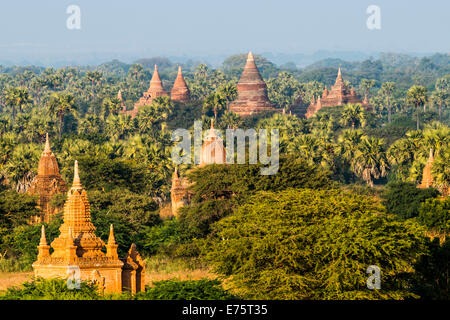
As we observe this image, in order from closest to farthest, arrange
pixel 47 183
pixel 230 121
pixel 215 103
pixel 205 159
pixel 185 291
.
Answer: pixel 185 291
pixel 47 183
pixel 205 159
pixel 230 121
pixel 215 103

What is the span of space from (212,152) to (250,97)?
60634 mm

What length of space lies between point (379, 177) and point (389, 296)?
1936 inches

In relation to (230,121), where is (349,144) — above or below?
above

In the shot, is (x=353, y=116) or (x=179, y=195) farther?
(x=353, y=116)

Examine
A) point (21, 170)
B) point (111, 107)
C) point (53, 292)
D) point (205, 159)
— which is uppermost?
point (53, 292)

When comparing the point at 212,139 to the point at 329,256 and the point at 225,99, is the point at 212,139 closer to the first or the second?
the point at 329,256

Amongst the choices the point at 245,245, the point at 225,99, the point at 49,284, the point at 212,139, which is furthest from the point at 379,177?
the point at 49,284

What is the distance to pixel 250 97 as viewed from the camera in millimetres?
→ 124062

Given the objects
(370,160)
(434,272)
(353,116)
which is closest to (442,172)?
(370,160)

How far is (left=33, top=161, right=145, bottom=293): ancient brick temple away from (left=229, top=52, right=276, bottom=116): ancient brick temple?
89277 millimetres

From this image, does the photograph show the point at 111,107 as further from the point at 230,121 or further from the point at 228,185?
the point at 228,185

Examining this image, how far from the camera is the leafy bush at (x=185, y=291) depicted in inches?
Answer: 1222

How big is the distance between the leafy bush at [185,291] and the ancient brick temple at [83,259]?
0.80 m

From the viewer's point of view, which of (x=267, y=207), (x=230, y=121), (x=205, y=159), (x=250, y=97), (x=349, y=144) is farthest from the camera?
(x=250, y=97)
